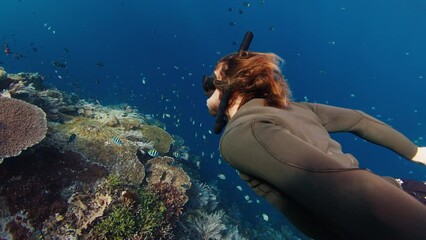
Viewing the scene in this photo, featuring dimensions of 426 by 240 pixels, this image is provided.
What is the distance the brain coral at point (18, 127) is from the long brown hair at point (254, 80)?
19.6 feet

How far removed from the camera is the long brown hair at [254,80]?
8.38 ft

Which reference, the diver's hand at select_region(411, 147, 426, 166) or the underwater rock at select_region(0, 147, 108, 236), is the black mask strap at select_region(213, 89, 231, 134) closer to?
the diver's hand at select_region(411, 147, 426, 166)

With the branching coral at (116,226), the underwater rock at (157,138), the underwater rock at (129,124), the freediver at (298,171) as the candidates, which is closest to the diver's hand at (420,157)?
the freediver at (298,171)

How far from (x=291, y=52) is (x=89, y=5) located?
70986 mm

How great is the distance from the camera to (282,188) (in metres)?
1.64

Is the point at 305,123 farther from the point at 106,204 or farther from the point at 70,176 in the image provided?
the point at 70,176

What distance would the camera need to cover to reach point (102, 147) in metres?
8.99

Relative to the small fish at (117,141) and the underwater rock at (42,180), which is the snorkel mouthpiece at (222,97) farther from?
the small fish at (117,141)

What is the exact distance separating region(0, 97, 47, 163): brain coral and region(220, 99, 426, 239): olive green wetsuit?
6.39 m

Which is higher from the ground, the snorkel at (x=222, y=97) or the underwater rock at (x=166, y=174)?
the snorkel at (x=222, y=97)

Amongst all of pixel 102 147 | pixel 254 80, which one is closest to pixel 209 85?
pixel 254 80

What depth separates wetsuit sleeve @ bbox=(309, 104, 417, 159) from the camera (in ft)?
10.6

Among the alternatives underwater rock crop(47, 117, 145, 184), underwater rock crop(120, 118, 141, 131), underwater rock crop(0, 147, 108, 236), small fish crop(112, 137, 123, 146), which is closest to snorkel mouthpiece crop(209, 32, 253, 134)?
underwater rock crop(0, 147, 108, 236)

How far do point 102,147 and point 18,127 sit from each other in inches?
93.6
